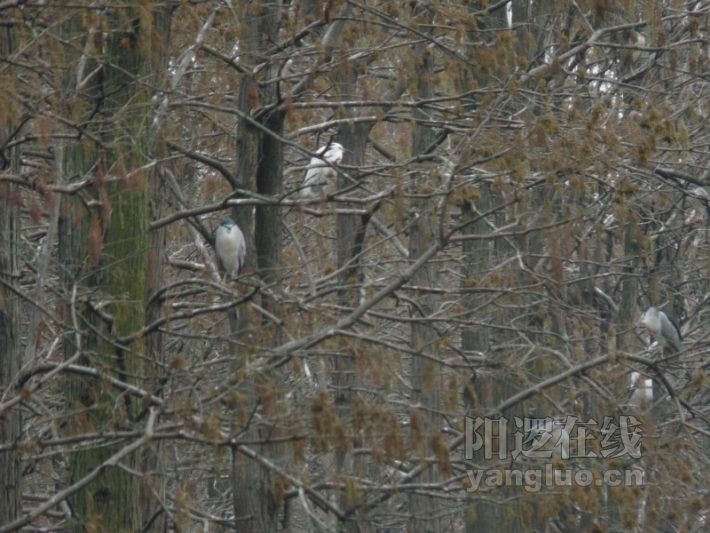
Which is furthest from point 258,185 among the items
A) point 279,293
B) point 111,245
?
point 279,293

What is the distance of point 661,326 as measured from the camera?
11.7 meters

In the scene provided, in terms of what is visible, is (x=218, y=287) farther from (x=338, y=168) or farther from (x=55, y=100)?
(x=55, y=100)

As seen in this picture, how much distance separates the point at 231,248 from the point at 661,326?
5.22 m

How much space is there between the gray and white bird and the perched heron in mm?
4566

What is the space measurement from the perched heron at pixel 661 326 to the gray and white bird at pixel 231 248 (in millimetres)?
4566

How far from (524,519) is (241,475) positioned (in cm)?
280

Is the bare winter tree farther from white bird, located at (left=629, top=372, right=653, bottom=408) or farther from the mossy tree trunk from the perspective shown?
white bird, located at (left=629, top=372, right=653, bottom=408)

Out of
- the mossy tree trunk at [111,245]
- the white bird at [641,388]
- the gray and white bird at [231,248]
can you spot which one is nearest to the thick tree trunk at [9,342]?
the mossy tree trunk at [111,245]

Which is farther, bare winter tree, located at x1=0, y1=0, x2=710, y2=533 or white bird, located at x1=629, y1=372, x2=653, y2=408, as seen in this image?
white bird, located at x1=629, y1=372, x2=653, y2=408

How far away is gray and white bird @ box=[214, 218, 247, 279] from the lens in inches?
332

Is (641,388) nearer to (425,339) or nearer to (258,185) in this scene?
(425,339)

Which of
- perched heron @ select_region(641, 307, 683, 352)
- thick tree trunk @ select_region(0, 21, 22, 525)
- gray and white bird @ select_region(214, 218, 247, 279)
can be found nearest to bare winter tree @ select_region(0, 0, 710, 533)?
thick tree trunk @ select_region(0, 21, 22, 525)

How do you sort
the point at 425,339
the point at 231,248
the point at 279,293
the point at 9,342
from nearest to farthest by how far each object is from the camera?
the point at 279,293 → the point at 9,342 → the point at 231,248 → the point at 425,339

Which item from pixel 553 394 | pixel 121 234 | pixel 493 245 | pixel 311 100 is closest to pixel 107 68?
pixel 121 234
